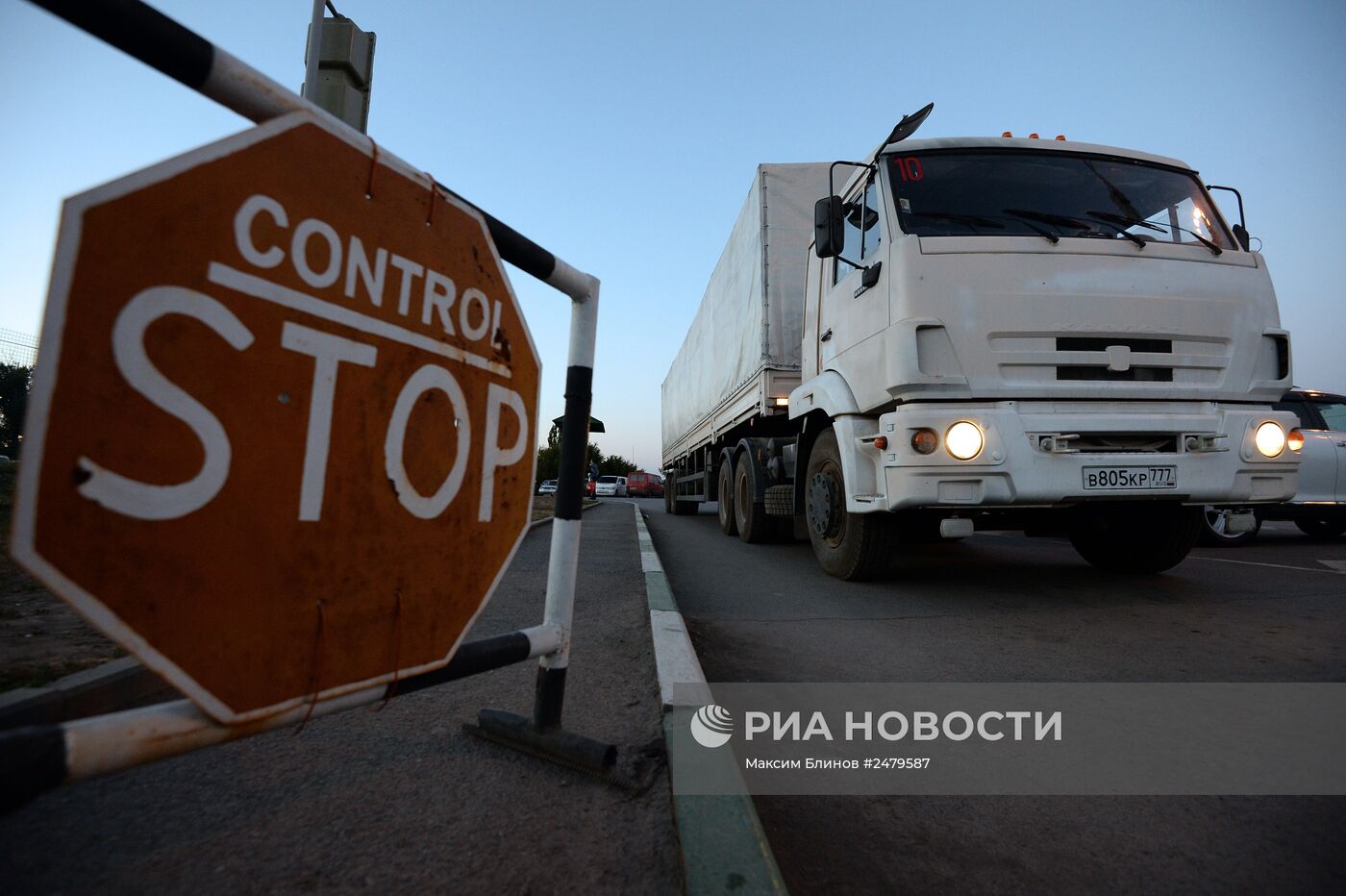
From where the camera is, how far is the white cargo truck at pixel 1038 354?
3.58 metres

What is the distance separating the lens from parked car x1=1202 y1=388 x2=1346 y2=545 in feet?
23.5

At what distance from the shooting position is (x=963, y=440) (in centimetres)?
353

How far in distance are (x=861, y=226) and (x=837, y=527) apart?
2.12m

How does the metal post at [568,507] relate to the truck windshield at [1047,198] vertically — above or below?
below

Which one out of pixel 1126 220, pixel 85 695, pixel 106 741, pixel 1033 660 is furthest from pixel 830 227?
pixel 106 741

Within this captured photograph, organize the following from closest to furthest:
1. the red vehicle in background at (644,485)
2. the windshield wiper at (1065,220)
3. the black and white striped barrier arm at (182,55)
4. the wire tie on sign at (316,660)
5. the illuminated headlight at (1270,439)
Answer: the black and white striped barrier arm at (182,55)
the wire tie on sign at (316,660)
the illuminated headlight at (1270,439)
the windshield wiper at (1065,220)
the red vehicle in background at (644,485)

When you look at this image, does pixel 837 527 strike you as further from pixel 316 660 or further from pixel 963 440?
pixel 316 660

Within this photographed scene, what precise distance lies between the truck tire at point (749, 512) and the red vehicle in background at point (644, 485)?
35772mm

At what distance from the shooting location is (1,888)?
1143 millimetres

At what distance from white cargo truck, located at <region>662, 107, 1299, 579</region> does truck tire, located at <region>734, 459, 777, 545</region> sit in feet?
6.64

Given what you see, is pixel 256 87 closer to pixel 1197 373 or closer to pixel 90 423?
pixel 90 423

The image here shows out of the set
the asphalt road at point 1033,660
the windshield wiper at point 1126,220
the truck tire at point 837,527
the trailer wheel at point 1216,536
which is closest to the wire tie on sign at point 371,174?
the asphalt road at point 1033,660

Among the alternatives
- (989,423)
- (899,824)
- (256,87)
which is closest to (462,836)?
(899,824)

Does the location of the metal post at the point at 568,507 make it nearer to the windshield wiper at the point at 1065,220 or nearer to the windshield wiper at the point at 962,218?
the windshield wiper at the point at 962,218
